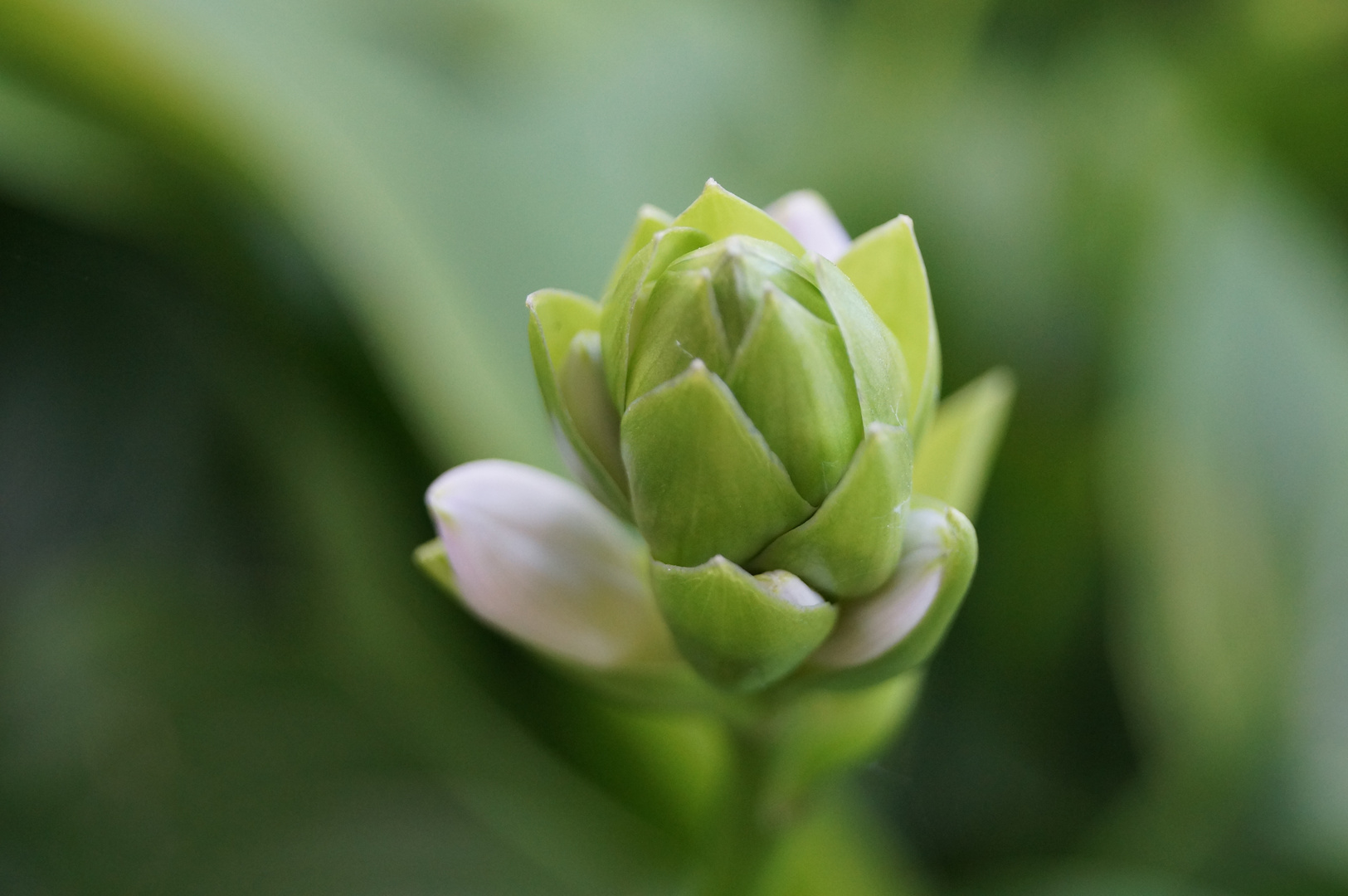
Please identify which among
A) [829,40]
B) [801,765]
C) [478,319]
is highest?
[829,40]

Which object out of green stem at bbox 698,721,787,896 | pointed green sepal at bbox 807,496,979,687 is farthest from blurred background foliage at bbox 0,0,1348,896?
pointed green sepal at bbox 807,496,979,687

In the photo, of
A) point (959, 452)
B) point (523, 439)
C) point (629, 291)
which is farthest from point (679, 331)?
point (523, 439)

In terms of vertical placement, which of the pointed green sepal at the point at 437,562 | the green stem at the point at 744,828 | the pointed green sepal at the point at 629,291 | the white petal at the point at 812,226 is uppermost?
the white petal at the point at 812,226

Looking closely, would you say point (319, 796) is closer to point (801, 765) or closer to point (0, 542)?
point (0, 542)

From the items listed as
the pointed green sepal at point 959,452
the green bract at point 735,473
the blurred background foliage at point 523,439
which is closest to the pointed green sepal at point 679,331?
the green bract at point 735,473

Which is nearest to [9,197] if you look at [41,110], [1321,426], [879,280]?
[41,110]

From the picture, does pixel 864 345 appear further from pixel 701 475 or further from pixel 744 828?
pixel 744 828

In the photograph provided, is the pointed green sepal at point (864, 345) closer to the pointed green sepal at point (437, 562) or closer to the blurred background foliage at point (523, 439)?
the pointed green sepal at point (437, 562)
